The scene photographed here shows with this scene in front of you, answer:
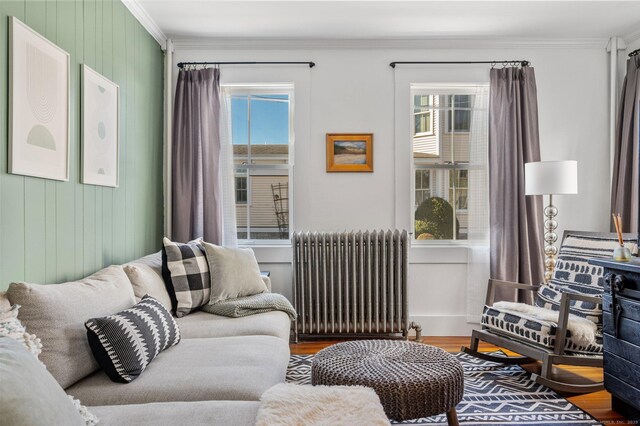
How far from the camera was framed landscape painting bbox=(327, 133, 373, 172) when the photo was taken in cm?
384

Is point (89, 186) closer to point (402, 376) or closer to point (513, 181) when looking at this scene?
point (402, 376)

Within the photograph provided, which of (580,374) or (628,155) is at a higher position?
(628,155)

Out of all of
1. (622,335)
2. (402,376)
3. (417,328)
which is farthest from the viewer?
(417,328)

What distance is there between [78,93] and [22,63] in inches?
20.0

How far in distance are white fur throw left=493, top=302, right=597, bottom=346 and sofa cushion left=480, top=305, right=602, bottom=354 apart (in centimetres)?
1

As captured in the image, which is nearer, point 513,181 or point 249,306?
point 249,306


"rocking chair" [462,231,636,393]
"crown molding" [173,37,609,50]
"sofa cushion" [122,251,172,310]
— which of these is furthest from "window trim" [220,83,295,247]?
"rocking chair" [462,231,636,393]

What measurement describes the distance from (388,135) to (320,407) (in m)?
2.86

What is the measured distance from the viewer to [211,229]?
12.1 feet

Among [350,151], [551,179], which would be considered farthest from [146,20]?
[551,179]

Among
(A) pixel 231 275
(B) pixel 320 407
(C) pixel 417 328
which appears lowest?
(C) pixel 417 328

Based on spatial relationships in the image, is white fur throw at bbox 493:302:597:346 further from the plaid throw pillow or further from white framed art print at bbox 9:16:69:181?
white framed art print at bbox 9:16:69:181

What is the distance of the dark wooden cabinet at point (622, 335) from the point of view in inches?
85.6

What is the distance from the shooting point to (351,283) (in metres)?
3.63
